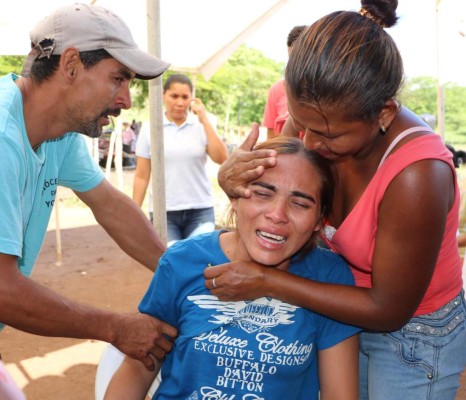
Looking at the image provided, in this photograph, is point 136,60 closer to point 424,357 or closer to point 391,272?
point 391,272

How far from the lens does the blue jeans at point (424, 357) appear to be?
172cm

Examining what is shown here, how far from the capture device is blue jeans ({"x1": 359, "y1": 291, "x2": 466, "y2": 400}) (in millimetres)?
1724

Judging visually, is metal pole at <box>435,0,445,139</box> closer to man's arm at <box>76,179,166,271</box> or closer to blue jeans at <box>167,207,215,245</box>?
blue jeans at <box>167,207,215,245</box>

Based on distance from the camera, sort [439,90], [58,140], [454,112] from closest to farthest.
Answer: [58,140] < [439,90] < [454,112]

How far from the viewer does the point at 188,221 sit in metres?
5.20

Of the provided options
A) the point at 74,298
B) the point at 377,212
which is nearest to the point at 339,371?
the point at 377,212

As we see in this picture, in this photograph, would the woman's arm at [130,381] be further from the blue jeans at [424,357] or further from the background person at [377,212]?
the blue jeans at [424,357]

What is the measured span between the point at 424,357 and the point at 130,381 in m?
0.92

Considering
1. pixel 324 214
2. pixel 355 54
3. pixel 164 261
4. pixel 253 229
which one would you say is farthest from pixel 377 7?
pixel 164 261

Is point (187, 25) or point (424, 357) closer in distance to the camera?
point (424, 357)

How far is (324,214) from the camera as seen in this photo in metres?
1.86

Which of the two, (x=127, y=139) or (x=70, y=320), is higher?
(x=70, y=320)

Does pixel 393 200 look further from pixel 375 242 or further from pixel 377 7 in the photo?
pixel 377 7

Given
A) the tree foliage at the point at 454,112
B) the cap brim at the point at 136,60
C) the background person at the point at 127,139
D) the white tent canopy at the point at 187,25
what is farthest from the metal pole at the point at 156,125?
the tree foliage at the point at 454,112
